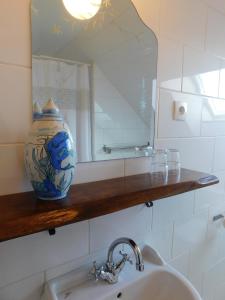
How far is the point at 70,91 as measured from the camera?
2.15 ft

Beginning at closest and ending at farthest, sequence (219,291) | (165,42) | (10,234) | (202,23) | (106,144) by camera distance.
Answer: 1. (10,234)
2. (106,144)
3. (165,42)
4. (202,23)
5. (219,291)

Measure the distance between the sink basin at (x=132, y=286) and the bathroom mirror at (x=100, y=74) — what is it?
15.6 inches

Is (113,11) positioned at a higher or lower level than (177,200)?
higher

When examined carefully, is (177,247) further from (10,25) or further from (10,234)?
(10,25)

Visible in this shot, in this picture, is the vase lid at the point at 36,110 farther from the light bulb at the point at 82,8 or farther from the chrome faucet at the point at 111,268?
the chrome faucet at the point at 111,268

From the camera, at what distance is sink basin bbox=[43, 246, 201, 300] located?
0.68 meters

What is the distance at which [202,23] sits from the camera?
971 millimetres

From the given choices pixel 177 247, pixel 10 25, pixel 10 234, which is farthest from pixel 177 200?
pixel 10 25

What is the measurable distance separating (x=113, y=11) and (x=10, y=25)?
35 centimetres

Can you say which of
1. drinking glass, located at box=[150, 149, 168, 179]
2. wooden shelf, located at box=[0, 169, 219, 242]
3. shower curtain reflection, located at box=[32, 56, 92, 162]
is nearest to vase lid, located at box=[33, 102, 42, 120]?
shower curtain reflection, located at box=[32, 56, 92, 162]

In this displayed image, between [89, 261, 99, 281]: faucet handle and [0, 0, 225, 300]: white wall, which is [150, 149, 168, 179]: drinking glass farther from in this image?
[89, 261, 99, 281]: faucet handle

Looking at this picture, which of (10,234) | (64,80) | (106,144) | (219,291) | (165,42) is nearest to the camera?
(10,234)

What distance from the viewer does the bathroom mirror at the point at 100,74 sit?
608 mm

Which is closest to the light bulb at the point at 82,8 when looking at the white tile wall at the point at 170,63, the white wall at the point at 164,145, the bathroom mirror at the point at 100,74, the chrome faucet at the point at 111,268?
the bathroom mirror at the point at 100,74
